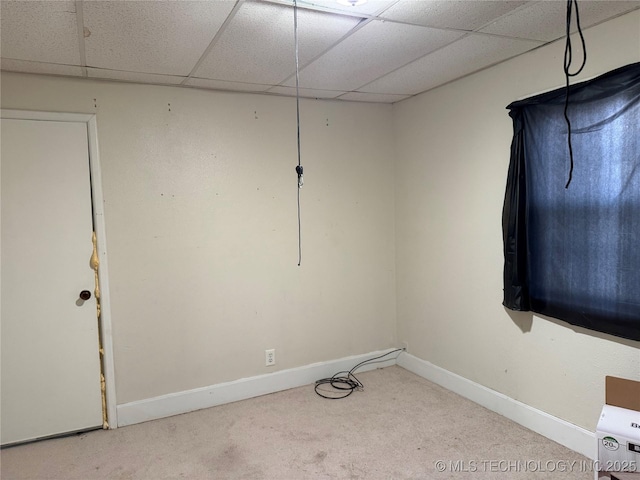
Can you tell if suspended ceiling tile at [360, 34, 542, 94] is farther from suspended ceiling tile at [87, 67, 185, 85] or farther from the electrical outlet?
the electrical outlet

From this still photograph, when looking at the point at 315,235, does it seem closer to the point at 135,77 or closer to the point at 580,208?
the point at 135,77

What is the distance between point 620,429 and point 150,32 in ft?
9.33

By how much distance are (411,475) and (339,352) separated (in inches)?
58.8

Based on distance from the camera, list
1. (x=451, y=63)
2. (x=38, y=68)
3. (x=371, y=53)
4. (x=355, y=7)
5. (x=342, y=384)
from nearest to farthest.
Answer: (x=355, y=7) < (x=371, y=53) < (x=38, y=68) < (x=451, y=63) < (x=342, y=384)

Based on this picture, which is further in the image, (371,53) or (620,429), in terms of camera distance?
(371,53)

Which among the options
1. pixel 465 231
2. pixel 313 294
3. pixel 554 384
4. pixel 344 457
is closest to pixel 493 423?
pixel 554 384

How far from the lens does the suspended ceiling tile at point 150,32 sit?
1879 mm

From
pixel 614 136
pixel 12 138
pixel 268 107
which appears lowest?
pixel 614 136

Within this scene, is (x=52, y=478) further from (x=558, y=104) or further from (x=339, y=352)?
(x=558, y=104)

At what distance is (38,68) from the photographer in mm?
2656

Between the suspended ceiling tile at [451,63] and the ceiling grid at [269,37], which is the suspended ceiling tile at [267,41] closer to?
the ceiling grid at [269,37]

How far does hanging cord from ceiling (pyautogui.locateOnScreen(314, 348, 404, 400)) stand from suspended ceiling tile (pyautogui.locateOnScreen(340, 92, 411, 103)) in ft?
7.38

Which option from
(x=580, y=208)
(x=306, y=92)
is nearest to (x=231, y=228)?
(x=306, y=92)

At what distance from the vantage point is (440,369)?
3.58 m
